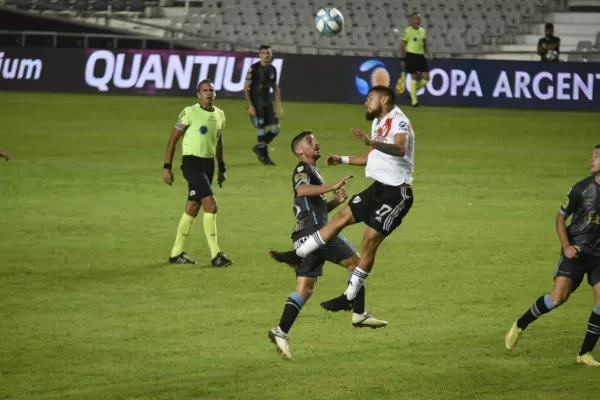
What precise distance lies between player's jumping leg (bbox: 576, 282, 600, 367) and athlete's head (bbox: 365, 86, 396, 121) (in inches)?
96.5

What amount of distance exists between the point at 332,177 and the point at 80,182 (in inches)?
186

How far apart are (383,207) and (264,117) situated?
12694 mm

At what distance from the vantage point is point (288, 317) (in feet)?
32.0

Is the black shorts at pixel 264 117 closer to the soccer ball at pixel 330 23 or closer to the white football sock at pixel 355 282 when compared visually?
the soccer ball at pixel 330 23

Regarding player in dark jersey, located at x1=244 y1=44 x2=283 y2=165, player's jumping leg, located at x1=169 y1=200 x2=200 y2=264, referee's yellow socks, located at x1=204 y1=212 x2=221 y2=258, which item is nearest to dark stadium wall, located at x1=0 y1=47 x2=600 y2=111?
player in dark jersey, located at x1=244 y1=44 x2=283 y2=165

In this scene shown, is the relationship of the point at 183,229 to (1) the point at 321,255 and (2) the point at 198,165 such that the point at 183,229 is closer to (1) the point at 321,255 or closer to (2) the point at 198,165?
(2) the point at 198,165

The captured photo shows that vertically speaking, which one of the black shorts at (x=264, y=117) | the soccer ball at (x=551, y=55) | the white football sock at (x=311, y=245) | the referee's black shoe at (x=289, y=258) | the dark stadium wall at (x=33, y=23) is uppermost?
the white football sock at (x=311, y=245)

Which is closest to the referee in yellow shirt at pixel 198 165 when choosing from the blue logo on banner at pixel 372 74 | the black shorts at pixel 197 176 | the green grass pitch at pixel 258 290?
the black shorts at pixel 197 176

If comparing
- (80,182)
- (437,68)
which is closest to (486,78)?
(437,68)

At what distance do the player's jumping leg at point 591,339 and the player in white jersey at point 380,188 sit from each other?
6.41ft

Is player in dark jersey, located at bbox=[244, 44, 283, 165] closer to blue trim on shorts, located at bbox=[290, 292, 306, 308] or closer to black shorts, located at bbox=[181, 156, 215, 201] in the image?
black shorts, located at bbox=[181, 156, 215, 201]

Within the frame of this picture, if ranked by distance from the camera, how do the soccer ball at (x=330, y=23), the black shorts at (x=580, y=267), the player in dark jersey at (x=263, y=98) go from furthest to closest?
the soccer ball at (x=330, y=23), the player in dark jersey at (x=263, y=98), the black shorts at (x=580, y=267)

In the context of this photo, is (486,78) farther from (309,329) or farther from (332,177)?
(309,329)

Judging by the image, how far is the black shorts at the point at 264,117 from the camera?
22859mm
